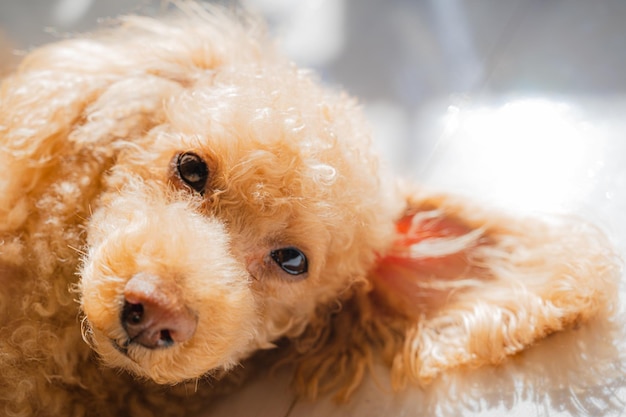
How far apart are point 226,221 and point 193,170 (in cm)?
9

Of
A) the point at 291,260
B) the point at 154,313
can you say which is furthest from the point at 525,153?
the point at 154,313

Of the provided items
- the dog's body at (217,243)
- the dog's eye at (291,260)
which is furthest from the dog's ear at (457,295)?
the dog's eye at (291,260)

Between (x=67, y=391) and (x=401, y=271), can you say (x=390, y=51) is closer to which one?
(x=401, y=271)

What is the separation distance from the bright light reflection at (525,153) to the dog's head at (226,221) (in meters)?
0.44

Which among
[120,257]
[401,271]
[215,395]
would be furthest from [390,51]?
[120,257]

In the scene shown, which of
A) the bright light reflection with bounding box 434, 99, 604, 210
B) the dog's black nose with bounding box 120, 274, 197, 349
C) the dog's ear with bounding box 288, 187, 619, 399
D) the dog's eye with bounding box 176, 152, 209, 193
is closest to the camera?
the dog's black nose with bounding box 120, 274, 197, 349

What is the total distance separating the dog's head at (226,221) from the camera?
0.82 metres

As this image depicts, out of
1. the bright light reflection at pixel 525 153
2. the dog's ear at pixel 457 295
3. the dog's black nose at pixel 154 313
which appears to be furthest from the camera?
the bright light reflection at pixel 525 153

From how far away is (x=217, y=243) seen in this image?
0.92 metres

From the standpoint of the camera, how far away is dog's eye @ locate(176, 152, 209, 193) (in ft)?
3.20

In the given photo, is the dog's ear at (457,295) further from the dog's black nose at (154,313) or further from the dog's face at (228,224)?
the dog's black nose at (154,313)

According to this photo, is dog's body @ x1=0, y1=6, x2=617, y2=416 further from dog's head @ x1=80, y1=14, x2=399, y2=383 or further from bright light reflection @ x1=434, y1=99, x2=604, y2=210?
bright light reflection @ x1=434, y1=99, x2=604, y2=210

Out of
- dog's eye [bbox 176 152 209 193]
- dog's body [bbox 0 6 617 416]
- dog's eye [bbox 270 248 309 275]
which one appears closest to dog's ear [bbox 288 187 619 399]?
dog's body [bbox 0 6 617 416]

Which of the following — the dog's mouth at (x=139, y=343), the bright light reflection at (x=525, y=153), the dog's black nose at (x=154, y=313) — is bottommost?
the dog's mouth at (x=139, y=343)
